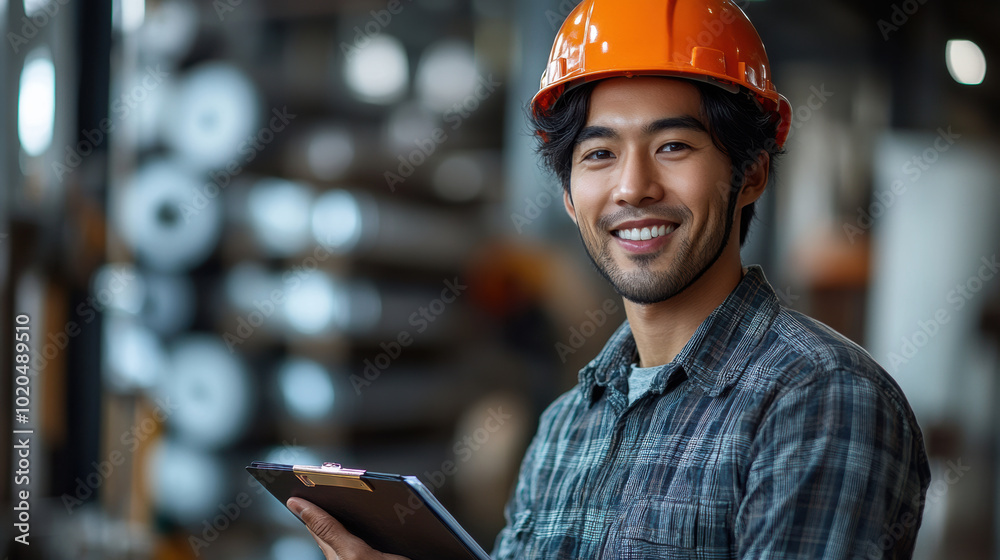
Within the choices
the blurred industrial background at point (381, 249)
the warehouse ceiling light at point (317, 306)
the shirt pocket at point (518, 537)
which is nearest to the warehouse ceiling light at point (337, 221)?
the blurred industrial background at point (381, 249)

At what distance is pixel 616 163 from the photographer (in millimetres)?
1812

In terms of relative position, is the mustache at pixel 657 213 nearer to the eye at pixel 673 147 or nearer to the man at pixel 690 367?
the man at pixel 690 367

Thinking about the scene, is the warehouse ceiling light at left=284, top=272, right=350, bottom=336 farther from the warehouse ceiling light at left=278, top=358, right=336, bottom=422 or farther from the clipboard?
the clipboard

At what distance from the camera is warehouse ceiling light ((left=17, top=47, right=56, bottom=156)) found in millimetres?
3723

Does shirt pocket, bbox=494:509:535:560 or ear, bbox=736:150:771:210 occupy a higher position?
ear, bbox=736:150:771:210

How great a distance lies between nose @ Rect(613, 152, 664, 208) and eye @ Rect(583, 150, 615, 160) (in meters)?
0.08

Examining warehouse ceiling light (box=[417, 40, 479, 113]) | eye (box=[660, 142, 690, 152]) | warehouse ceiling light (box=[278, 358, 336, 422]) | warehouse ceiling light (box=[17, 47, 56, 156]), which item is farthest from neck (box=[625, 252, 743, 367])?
warehouse ceiling light (box=[417, 40, 479, 113])

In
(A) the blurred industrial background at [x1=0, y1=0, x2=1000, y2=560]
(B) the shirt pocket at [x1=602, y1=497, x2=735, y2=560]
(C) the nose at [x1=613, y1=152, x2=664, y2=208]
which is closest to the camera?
(B) the shirt pocket at [x1=602, y1=497, x2=735, y2=560]

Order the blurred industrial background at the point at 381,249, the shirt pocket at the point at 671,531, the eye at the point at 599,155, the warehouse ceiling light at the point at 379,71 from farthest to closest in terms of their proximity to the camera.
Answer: the warehouse ceiling light at the point at 379,71
the blurred industrial background at the point at 381,249
the eye at the point at 599,155
the shirt pocket at the point at 671,531

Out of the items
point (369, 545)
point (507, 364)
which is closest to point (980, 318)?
point (507, 364)

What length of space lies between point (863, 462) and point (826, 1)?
4025 millimetres

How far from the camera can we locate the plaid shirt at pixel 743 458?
131 centimetres

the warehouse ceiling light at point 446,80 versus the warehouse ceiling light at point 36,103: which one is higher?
the warehouse ceiling light at point 446,80

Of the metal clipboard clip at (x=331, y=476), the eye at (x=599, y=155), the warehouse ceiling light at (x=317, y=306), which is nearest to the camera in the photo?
the metal clipboard clip at (x=331, y=476)
